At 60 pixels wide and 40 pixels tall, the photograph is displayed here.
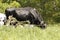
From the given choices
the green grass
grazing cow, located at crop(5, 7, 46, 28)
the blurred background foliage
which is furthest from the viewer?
the blurred background foliage

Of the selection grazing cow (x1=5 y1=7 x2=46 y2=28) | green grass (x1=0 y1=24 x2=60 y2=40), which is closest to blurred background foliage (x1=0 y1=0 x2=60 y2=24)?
grazing cow (x1=5 y1=7 x2=46 y2=28)

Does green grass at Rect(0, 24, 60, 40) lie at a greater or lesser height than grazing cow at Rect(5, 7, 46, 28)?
greater

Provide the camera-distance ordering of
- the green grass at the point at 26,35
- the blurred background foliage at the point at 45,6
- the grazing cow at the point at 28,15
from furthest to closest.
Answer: the blurred background foliage at the point at 45,6, the grazing cow at the point at 28,15, the green grass at the point at 26,35

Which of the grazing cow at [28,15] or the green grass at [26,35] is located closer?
the green grass at [26,35]

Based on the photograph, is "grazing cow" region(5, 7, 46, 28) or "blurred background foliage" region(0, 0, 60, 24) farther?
"blurred background foliage" region(0, 0, 60, 24)

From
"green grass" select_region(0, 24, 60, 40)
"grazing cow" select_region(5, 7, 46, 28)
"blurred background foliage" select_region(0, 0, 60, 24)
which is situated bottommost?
"blurred background foliage" select_region(0, 0, 60, 24)

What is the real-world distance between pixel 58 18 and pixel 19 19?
6917mm

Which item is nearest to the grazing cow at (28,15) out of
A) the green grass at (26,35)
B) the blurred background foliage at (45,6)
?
the blurred background foliage at (45,6)

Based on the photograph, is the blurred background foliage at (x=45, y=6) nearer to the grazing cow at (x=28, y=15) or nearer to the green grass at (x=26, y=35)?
the grazing cow at (x=28, y=15)

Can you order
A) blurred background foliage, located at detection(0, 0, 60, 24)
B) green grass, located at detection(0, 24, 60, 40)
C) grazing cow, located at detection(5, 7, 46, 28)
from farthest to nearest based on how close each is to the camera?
blurred background foliage, located at detection(0, 0, 60, 24), grazing cow, located at detection(5, 7, 46, 28), green grass, located at detection(0, 24, 60, 40)

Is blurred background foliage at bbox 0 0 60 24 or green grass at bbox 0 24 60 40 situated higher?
green grass at bbox 0 24 60 40

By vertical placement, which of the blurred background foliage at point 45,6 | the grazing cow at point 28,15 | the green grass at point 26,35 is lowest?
the blurred background foliage at point 45,6

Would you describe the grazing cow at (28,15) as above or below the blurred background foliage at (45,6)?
above

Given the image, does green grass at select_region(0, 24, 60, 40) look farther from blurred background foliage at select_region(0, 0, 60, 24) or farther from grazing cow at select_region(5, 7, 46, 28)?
blurred background foliage at select_region(0, 0, 60, 24)
